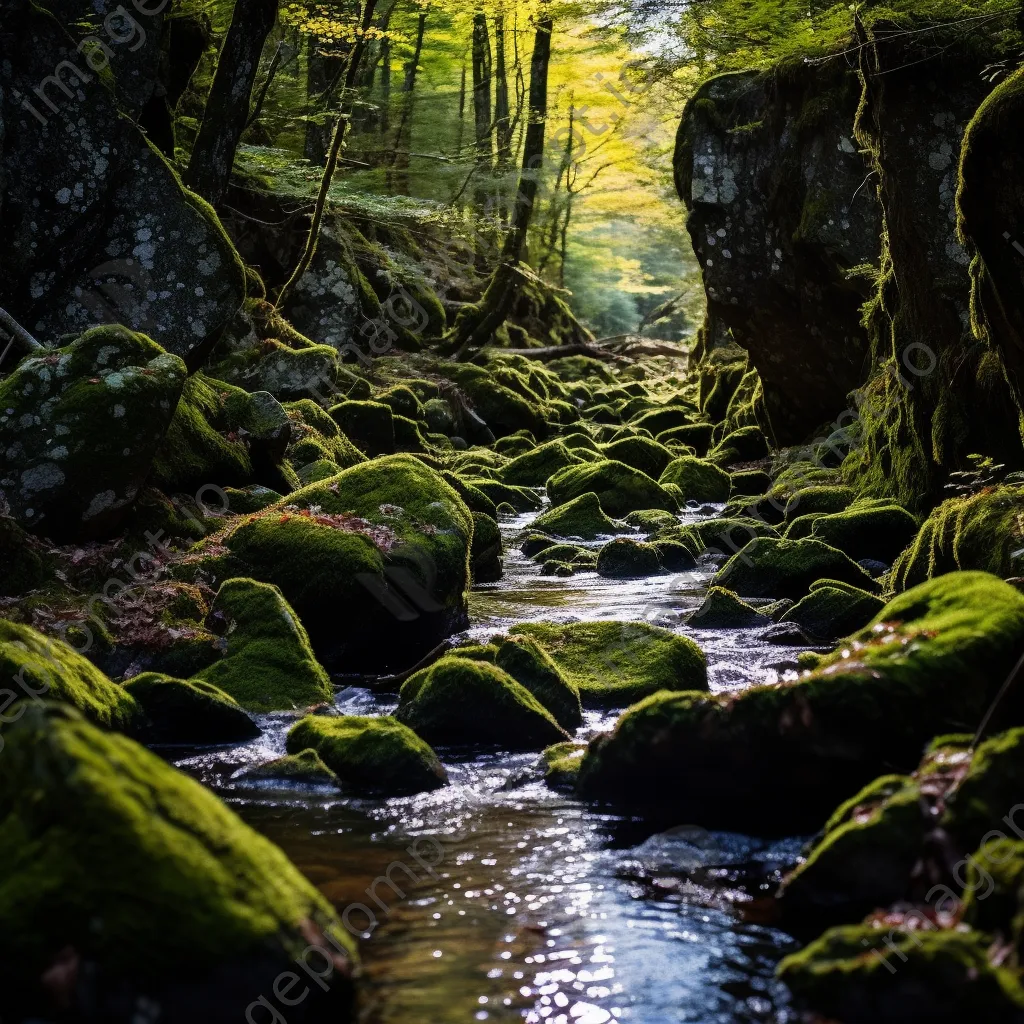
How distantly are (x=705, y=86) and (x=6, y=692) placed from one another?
15846 mm

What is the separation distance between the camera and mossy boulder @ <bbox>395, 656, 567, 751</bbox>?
6.57 metres

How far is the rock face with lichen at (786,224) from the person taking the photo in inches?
604

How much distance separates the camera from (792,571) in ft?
35.2

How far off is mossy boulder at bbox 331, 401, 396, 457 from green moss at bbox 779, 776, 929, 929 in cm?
1303

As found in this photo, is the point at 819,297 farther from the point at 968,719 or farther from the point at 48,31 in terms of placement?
the point at 968,719

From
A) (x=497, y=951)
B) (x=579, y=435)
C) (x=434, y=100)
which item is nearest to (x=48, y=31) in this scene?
(x=497, y=951)

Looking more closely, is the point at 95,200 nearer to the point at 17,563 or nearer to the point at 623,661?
the point at 17,563

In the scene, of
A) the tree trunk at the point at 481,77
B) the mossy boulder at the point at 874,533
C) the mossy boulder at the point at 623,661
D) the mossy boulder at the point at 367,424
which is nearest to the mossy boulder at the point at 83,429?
the mossy boulder at the point at 623,661

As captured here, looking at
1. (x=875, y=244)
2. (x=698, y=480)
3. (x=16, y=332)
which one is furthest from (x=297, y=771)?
(x=698, y=480)

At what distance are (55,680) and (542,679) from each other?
2962 mm

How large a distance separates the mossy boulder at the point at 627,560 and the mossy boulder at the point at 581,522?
6.80 feet

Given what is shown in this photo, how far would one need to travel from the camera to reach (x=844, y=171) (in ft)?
50.4

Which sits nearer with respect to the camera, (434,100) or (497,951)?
(497,951)

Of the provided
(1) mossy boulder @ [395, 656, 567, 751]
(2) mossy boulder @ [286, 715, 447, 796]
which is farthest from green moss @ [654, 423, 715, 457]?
(2) mossy boulder @ [286, 715, 447, 796]
